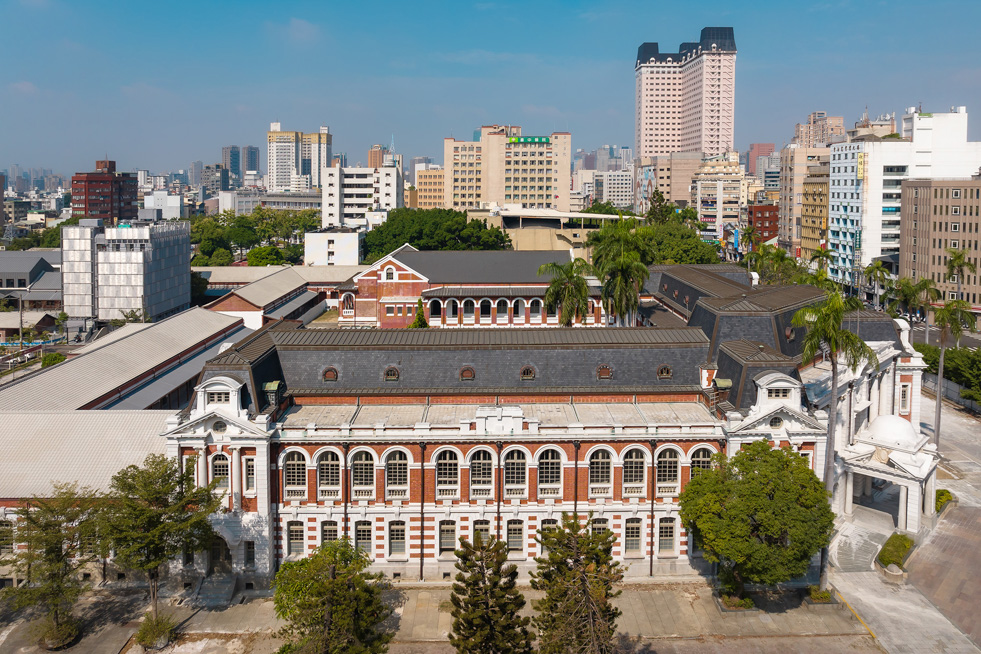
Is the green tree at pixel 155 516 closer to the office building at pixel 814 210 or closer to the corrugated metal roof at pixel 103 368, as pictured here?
the corrugated metal roof at pixel 103 368

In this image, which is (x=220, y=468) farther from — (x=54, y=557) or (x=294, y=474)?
(x=54, y=557)

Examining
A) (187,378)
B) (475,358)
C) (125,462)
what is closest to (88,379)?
(187,378)

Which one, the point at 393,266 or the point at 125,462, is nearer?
the point at 125,462

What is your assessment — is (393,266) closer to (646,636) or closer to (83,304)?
(83,304)

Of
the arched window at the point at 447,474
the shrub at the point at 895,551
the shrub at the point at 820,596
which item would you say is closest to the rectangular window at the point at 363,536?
the arched window at the point at 447,474

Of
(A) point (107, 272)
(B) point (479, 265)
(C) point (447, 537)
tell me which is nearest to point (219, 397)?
(C) point (447, 537)

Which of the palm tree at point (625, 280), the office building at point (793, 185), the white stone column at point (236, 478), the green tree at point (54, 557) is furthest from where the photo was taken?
the office building at point (793, 185)
